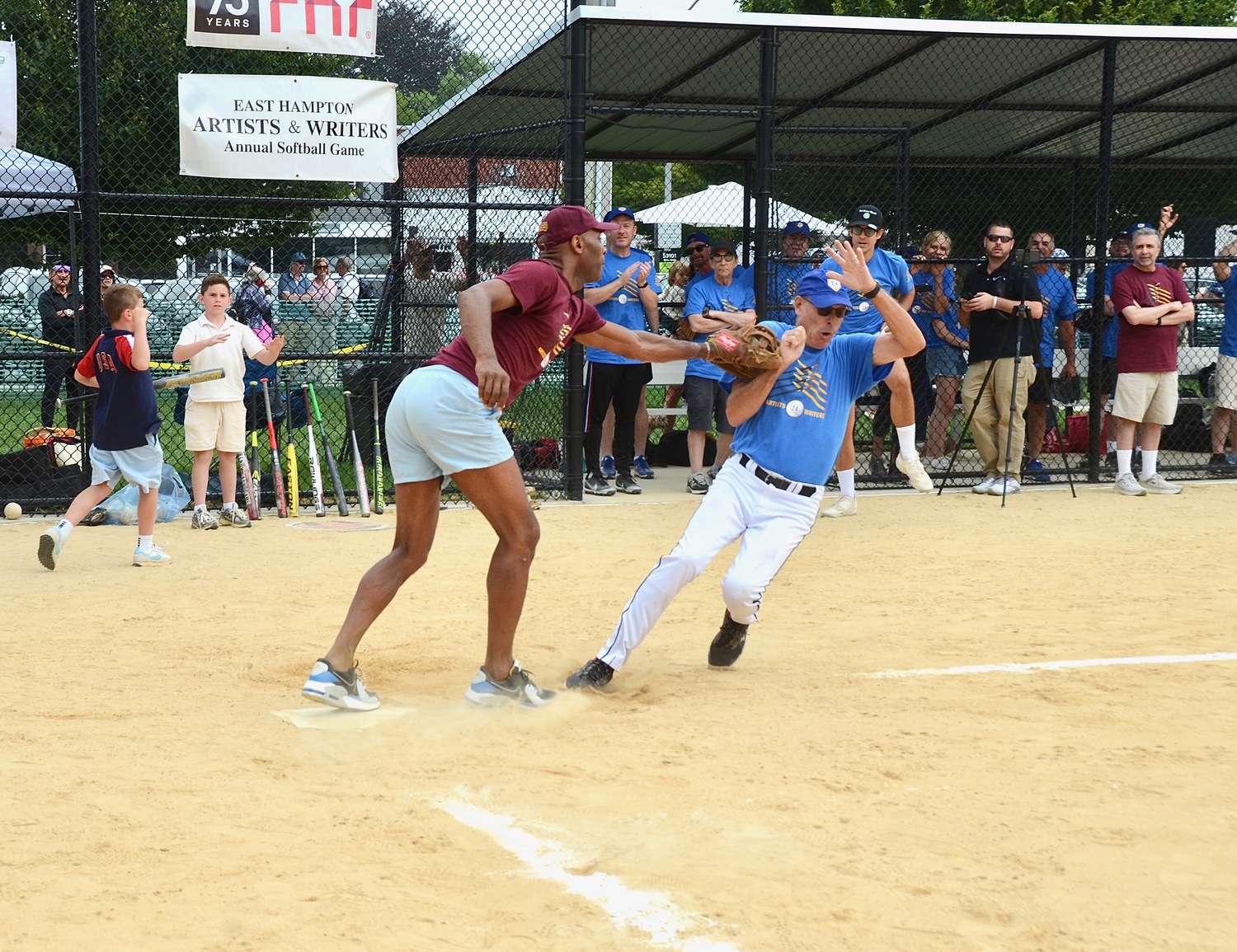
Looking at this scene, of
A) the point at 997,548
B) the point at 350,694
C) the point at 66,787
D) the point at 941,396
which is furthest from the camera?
the point at 941,396

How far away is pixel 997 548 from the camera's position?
8922mm

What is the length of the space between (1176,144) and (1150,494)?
5.92m

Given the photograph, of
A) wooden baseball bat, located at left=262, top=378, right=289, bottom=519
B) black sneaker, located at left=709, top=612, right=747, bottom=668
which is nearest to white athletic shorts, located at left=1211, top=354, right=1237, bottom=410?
black sneaker, located at left=709, top=612, right=747, bottom=668

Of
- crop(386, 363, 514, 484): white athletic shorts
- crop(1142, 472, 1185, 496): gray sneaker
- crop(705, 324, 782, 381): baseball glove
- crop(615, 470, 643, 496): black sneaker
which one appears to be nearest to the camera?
crop(386, 363, 514, 484): white athletic shorts

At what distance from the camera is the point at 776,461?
5.71 m

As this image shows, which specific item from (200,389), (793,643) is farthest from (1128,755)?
(200,389)

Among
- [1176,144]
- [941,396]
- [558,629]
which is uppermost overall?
[1176,144]

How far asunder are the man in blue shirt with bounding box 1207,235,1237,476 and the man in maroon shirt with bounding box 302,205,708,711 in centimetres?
908

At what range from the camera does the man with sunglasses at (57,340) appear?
10773 millimetres

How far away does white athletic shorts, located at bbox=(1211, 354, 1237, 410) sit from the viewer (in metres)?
12.3

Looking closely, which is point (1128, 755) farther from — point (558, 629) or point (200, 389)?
point (200, 389)

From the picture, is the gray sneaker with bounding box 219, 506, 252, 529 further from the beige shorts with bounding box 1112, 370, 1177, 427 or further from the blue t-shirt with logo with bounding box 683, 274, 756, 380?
the beige shorts with bounding box 1112, 370, 1177, 427

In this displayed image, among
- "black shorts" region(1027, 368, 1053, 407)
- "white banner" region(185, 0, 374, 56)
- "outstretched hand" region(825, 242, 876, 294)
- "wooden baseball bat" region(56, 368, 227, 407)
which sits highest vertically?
"white banner" region(185, 0, 374, 56)

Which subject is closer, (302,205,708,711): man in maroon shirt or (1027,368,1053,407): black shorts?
(302,205,708,711): man in maroon shirt
